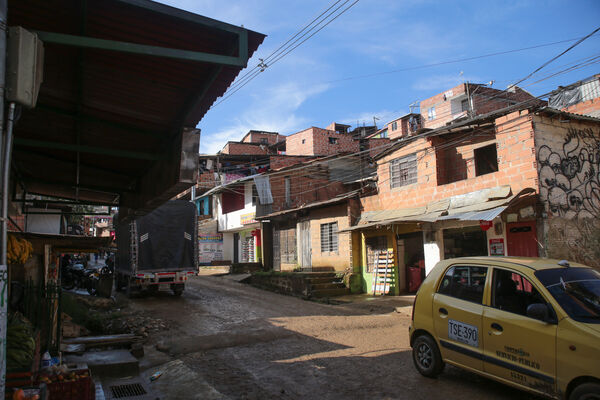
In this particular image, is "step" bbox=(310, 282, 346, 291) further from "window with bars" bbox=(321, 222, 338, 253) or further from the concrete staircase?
"window with bars" bbox=(321, 222, 338, 253)

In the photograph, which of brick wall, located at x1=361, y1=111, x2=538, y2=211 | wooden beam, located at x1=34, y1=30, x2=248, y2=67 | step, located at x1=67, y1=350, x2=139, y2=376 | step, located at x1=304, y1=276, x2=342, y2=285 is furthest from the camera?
step, located at x1=304, y1=276, x2=342, y2=285

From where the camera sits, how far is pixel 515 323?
15.0ft

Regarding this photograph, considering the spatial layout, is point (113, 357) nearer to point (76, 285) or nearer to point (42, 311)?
point (42, 311)

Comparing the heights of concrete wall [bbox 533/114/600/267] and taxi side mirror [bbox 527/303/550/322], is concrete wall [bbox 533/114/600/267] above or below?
above

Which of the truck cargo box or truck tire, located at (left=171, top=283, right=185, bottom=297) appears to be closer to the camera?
the truck cargo box

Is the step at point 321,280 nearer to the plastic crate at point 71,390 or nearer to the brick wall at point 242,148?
the plastic crate at point 71,390

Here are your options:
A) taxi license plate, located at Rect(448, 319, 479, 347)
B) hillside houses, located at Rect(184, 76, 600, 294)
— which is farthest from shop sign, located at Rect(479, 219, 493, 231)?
taxi license plate, located at Rect(448, 319, 479, 347)

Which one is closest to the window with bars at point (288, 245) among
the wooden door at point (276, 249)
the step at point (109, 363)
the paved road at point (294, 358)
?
the wooden door at point (276, 249)

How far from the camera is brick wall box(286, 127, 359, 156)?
36344 millimetres

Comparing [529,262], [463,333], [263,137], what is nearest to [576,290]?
[529,262]

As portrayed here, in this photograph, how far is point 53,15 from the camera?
338 centimetres

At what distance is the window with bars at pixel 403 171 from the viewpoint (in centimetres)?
1559

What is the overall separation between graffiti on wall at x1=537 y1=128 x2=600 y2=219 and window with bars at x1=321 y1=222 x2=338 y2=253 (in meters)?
9.44

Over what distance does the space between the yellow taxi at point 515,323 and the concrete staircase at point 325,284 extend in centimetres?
1072
